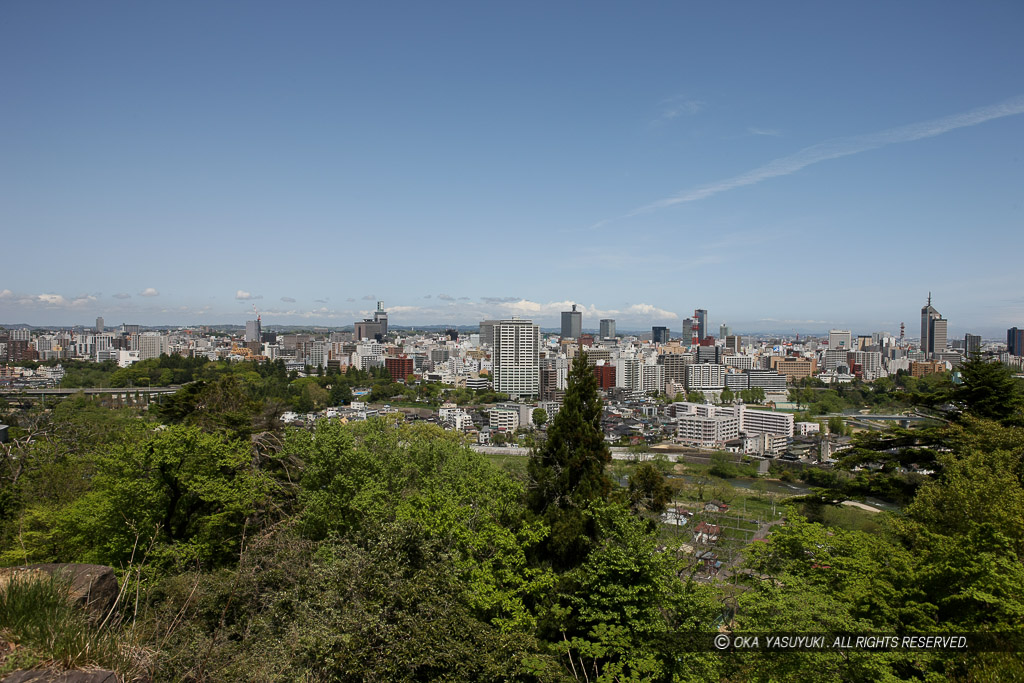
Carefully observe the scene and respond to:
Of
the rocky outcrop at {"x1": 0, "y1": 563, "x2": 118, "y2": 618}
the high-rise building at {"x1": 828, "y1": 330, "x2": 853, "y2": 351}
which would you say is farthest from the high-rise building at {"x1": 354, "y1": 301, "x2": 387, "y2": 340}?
the rocky outcrop at {"x1": 0, "y1": 563, "x2": 118, "y2": 618}

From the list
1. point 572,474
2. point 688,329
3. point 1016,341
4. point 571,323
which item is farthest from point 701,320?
point 572,474

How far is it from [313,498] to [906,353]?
6432 centimetres

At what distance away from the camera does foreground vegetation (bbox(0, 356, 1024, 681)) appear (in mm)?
2770

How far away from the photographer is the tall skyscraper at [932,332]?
54.0 m

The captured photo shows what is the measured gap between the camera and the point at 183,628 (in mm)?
2707

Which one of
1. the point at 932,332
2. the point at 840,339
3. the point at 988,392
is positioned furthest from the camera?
the point at 840,339

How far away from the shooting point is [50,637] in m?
1.62

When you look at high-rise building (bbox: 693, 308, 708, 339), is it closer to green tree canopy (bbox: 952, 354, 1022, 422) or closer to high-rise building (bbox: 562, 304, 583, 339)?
high-rise building (bbox: 562, 304, 583, 339)

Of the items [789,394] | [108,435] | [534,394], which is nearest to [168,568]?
[108,435]

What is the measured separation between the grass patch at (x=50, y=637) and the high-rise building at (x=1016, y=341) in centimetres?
5952

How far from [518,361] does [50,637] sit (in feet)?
127

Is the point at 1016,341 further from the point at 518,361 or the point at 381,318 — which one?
the point at 381,318

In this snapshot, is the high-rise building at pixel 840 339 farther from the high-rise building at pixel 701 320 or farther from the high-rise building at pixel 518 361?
the high-rise building at pixel 518 361

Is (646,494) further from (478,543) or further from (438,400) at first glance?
(438,400)
